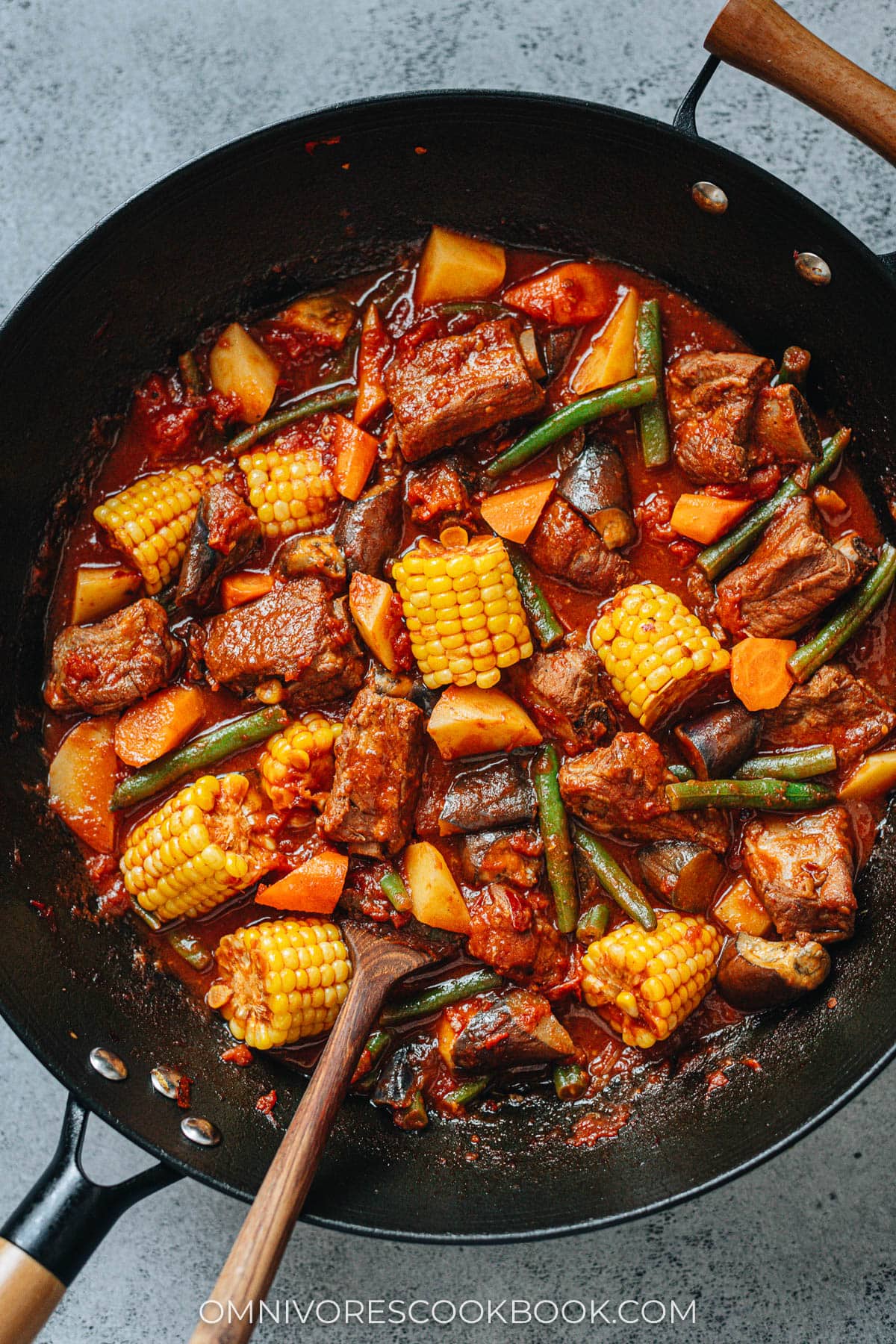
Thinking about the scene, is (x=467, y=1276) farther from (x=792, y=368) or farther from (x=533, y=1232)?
(x=792, y=368)

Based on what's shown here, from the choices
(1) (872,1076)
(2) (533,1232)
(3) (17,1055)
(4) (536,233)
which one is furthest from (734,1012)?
(4) (536,233)

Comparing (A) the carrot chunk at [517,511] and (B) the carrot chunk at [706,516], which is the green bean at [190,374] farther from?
(B) the carrot chunk at [706,516]

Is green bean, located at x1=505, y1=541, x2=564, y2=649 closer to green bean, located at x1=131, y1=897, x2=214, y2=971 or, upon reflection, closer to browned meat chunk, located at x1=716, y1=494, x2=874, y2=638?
browned meat chunk, located at x1=716, y1=494, x2=874, y2=638

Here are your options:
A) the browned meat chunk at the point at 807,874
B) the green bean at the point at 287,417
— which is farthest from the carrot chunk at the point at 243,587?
the browned meat chunk at the point at 807,874

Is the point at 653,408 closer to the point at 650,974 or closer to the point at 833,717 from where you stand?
the point at 833,717

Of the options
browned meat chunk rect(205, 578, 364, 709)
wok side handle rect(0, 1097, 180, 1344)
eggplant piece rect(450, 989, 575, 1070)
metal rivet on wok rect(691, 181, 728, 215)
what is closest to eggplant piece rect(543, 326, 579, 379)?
metal rivet on wok rect(691, 181, 728, 215)

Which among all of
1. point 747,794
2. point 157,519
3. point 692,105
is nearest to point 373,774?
point 157,519
